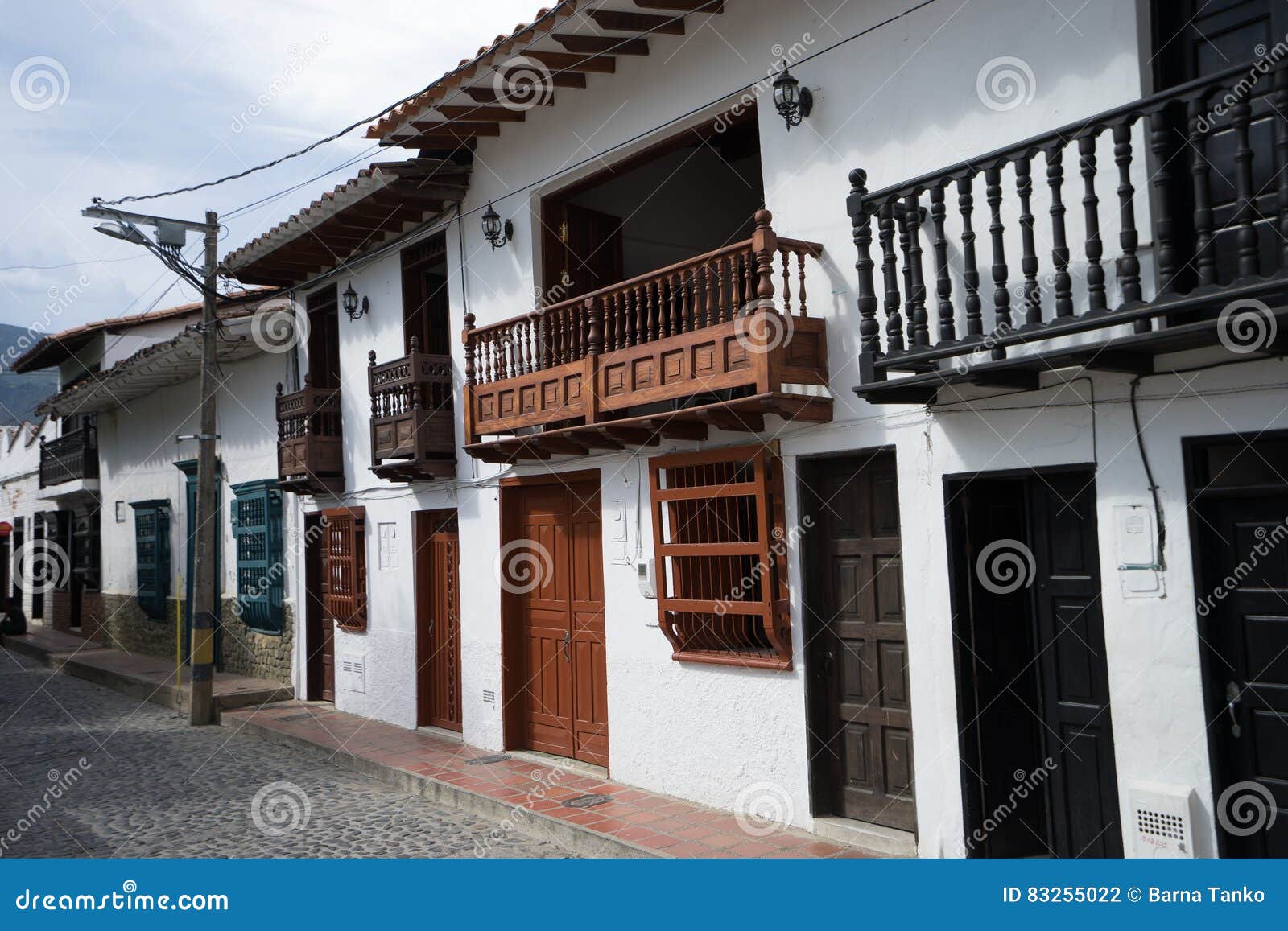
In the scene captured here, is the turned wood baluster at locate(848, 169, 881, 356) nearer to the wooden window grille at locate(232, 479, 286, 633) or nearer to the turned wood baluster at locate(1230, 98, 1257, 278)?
the turned wood baluster at locate(1230, 98, 1257, 278)

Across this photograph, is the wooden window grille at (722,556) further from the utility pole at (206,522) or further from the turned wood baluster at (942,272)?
the utility pole at (206,522)

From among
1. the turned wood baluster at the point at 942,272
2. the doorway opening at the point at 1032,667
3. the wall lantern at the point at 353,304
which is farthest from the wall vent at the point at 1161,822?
the wall lantern at the point at 353,304

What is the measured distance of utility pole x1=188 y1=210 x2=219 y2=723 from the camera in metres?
12.1

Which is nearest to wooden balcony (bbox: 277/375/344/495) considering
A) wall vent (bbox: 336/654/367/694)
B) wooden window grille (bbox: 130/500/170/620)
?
wall vent (bbox: 336/654/367/694)

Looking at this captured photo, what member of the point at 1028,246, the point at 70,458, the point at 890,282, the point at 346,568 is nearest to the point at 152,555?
the point at 70,458

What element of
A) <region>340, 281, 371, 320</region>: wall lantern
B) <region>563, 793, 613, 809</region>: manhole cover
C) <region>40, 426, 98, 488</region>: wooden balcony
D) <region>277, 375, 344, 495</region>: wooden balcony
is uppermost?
<region>340, 281, 371, 320</region>: wall lantern

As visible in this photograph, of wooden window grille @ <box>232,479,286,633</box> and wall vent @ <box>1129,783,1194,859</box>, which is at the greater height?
wooden window grille @ <box>232,479,286,633</box>

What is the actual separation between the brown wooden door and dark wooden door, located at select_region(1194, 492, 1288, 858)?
5026 mm

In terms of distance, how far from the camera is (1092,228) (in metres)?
4.86

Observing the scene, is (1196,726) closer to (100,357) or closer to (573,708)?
(573,708)

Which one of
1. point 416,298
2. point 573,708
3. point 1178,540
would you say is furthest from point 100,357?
point 1178,540

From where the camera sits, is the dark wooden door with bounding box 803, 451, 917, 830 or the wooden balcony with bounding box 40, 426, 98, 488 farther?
the wooden balcony with bounding box 40, 426, 98, 488

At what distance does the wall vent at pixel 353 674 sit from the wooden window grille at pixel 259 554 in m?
1.95

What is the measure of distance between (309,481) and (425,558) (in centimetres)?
218
